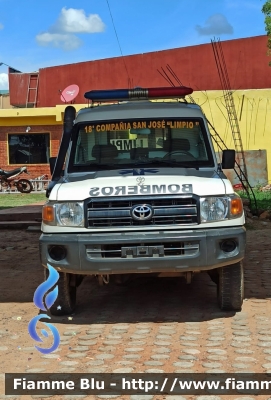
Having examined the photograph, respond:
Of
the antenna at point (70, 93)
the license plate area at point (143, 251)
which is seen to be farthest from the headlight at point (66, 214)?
the antenna at point (70, 93)

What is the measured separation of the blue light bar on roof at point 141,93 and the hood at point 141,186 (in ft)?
5.98

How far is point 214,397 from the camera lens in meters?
3.79

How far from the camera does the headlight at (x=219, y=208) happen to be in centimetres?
528

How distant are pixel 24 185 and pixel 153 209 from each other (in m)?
16.4

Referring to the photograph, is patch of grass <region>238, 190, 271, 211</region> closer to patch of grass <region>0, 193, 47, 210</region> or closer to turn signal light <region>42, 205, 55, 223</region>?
patch of grass <region>0, 193, 47, 210</region>

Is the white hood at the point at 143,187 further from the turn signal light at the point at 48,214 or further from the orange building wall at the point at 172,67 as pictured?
the orange building wall at the point at 172,67

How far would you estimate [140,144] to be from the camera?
6402 mm

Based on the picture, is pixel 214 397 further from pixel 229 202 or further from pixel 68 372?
pixel 229 202

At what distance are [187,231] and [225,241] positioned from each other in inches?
14.1

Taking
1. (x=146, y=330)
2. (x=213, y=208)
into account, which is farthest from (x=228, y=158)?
(x=146, y=330)

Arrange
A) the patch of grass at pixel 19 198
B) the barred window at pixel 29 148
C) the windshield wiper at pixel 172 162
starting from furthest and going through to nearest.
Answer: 1. the barred window at pixel 29 148
2. the patch of grass at pixel 19 198
3. the windshield wiper at pixel 172 162

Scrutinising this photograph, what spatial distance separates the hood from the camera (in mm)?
5281

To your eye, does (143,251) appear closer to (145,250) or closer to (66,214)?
(145,250)

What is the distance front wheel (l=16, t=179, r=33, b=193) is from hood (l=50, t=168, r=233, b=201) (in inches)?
622
